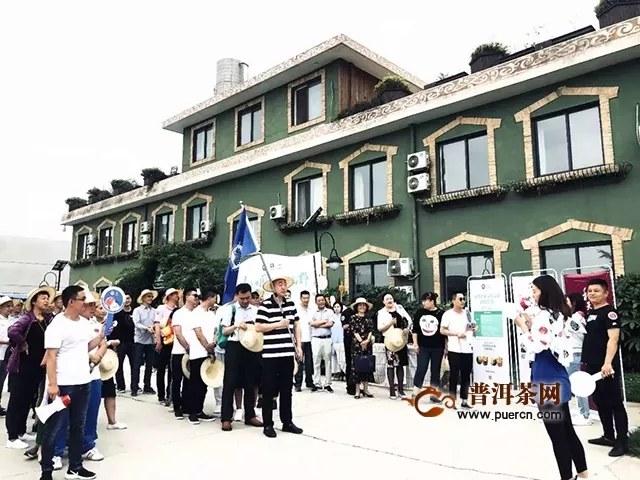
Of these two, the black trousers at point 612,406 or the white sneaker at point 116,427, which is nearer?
the black trousers at point 612,406

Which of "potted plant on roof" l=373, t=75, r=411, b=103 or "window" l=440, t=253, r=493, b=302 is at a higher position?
"potted plant on roof" l=373, t=75, r=411, b=103

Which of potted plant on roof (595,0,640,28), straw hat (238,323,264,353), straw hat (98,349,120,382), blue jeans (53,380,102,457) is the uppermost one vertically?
potted plant on roof (595,0,640,28)

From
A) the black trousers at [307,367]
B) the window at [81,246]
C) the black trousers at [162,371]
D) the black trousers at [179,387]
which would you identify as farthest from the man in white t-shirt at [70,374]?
the window at [81,246]

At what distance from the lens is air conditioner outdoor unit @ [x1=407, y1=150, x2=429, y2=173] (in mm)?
12391

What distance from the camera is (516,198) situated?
11.0 meters

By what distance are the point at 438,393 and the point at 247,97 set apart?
12.9 metres

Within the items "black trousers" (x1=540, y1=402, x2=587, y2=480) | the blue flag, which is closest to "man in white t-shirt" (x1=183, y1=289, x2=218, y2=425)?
the blue flag

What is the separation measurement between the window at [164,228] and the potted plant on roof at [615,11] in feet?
52.8

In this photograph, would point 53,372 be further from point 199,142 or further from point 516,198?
point 199,142

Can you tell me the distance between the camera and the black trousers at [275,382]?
6121mm

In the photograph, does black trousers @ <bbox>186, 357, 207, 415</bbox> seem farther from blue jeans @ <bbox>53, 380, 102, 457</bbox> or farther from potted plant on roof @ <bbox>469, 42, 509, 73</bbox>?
potted plant on roof @ <bbox>469, 42, 509, 73</bbox>

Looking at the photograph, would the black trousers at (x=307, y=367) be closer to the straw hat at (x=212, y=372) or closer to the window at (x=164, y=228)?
the straw hat at (x=212, y=372)

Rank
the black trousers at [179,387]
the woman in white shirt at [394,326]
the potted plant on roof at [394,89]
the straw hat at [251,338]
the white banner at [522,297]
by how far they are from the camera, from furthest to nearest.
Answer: the potted plant on roof at [394,89] → the woman in white shirt at [394,326] → the white banner at [522,297] → the black trousers at [179,387] → the straw hat at [251,338]

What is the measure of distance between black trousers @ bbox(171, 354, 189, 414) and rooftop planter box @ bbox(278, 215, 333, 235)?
26.3 feet
